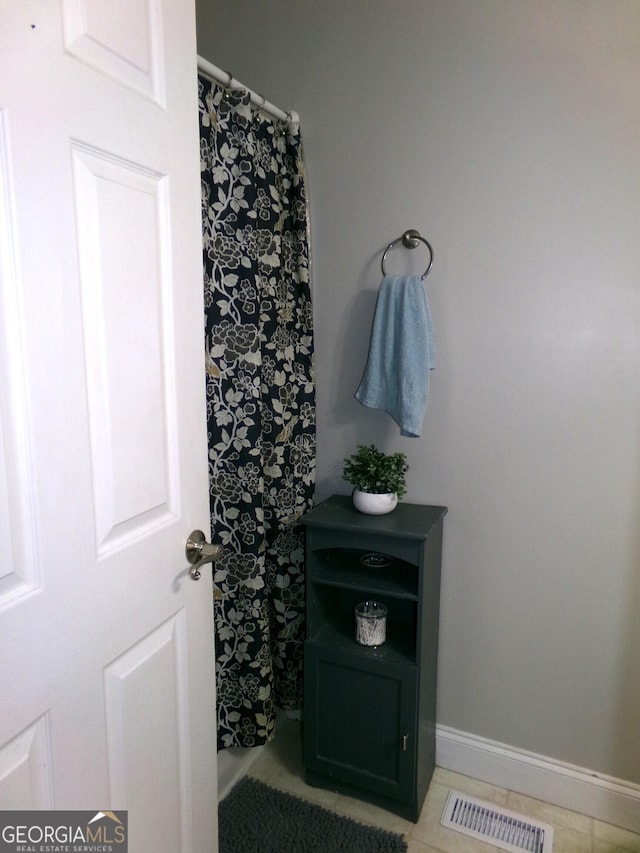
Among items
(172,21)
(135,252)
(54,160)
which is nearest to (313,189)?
(172,21)

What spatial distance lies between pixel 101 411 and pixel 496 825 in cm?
167

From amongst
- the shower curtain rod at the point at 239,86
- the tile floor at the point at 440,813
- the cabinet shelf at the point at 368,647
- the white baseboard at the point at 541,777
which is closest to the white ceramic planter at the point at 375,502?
the cabinet shelf at the point at 368,647

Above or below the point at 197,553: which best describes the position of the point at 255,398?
above

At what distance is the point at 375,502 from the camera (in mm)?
1726

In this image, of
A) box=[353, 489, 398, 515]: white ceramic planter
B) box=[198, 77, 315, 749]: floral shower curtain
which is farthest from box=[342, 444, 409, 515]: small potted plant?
box=[198, 77, 315, 749]: floral shower curtain

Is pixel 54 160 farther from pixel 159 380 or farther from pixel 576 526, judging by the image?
pixel 576 526

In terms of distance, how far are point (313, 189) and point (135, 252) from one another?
3.67ft

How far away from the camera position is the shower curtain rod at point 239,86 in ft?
4.71

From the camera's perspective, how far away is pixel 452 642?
186 cm

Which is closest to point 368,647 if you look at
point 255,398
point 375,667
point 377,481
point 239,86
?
point 375,667

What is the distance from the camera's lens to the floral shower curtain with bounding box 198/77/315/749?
156 centimetres

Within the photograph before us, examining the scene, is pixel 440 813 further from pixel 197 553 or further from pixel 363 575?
pixel 197 553

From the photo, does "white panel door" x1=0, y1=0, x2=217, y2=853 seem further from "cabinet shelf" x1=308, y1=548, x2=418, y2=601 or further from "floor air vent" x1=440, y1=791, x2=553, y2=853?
"floor air vent" x1=440, y1=791, x2=553, y2=853

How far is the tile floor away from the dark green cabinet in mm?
35
